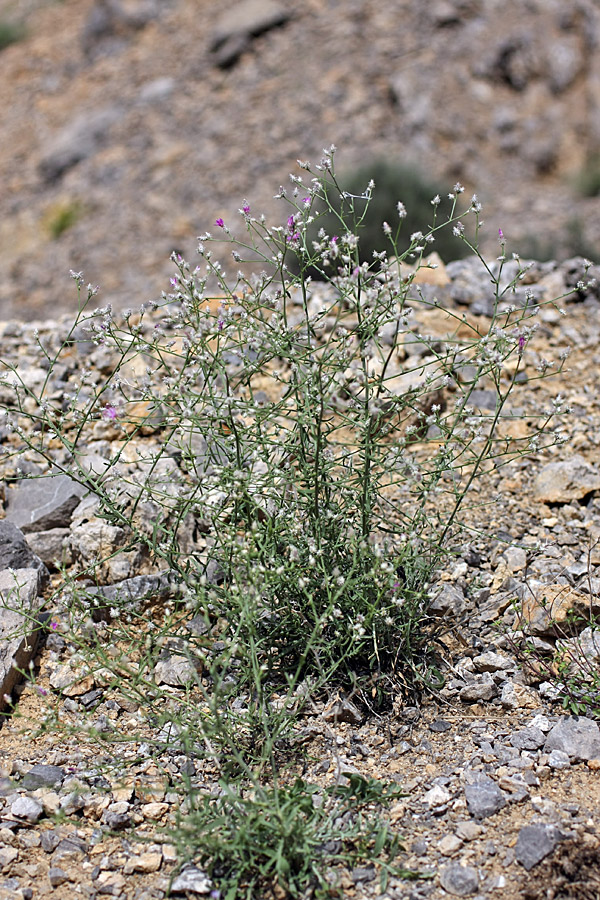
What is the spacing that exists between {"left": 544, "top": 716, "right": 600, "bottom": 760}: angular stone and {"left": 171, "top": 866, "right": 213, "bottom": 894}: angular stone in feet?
3.73

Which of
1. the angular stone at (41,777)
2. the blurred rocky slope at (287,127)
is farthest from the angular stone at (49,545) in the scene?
the blurred rocky slope at (287,127)

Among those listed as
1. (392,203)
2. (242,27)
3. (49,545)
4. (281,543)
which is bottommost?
(392,203)

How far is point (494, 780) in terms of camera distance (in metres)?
2.60

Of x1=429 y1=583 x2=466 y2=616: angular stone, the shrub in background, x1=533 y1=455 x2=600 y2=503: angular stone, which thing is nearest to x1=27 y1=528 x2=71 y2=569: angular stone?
x1=429 y1=583 x2=466 y2=616: angular stone

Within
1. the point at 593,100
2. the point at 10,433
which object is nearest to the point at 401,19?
the point at 593,100

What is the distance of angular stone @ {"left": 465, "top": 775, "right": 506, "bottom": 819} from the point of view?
2492 mm

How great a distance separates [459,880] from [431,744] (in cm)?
53

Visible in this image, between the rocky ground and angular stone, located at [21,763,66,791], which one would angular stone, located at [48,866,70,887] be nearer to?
the rocky ground

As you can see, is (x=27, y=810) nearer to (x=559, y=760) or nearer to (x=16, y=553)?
(x=16, y=553)

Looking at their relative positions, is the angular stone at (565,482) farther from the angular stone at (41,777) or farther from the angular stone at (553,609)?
the angular stone at (41,777)

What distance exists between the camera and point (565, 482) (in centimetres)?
389

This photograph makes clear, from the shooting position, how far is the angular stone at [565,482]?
3.85 metres

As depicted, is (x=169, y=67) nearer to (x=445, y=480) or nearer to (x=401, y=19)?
(x=401, y=19)

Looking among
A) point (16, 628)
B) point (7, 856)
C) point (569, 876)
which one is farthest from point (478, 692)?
point (16, 628)
